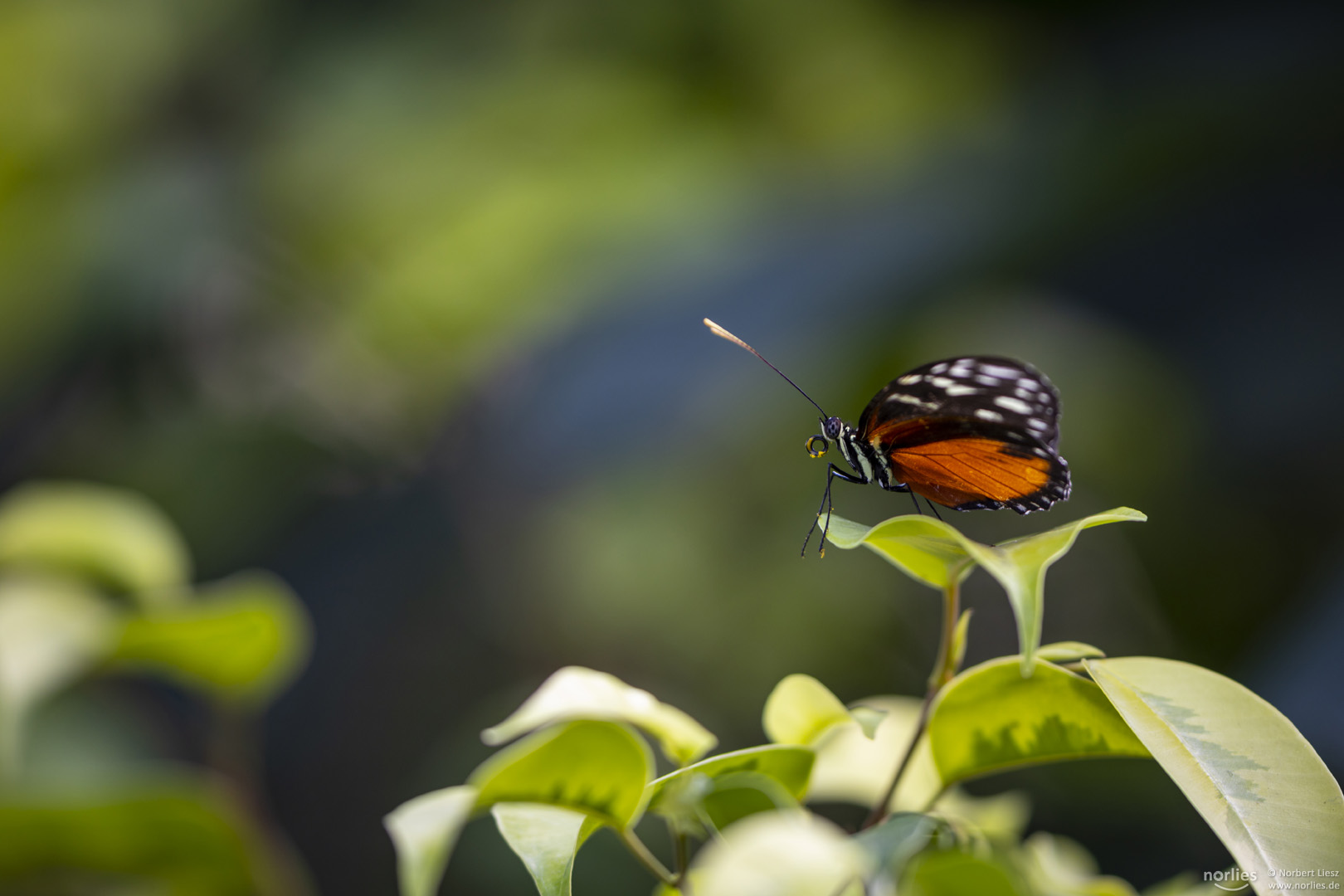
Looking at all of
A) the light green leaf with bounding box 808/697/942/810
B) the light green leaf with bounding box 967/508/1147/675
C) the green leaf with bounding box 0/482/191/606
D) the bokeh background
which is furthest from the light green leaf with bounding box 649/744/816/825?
the bokeh background

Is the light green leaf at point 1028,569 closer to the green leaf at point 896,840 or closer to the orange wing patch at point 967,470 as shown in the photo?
the green leaf at point 896,840

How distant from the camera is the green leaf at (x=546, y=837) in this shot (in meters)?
0.37

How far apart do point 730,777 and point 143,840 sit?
57 cm

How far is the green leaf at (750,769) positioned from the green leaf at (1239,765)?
127mm

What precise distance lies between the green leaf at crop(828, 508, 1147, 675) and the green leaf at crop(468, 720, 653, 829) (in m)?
0.13

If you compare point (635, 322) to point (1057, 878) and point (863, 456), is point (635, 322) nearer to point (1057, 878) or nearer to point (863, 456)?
point (863, 456)

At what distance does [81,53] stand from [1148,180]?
245 cm

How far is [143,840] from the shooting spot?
2.40 feet

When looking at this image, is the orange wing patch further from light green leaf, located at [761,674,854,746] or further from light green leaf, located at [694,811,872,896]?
light green leaf, located at [694,811,872,896]

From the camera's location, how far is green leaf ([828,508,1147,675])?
342mm

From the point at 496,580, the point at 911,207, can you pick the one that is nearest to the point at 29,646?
the point at 496,580

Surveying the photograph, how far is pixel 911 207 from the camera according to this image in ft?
6.31

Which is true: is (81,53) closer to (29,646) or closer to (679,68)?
(679,68)

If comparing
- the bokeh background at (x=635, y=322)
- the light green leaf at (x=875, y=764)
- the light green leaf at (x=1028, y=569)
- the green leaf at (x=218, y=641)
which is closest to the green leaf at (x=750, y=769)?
the light green leaf at (x=1028, y=569)
